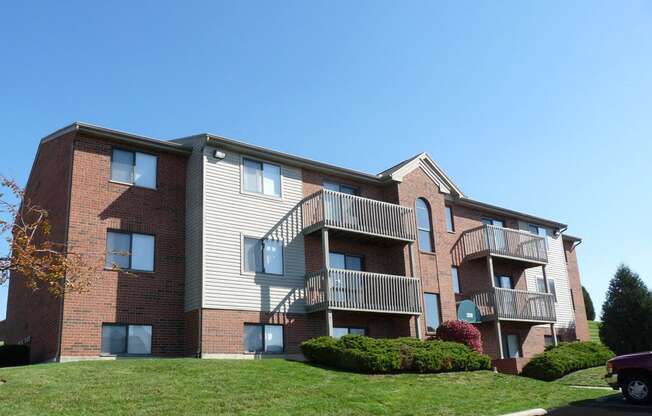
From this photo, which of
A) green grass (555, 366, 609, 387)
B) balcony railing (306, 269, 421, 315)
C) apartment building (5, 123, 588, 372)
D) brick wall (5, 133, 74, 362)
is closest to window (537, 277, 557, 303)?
apartment building (5, 123, 588, 372)

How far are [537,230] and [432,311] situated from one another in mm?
11573

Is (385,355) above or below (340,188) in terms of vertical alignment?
below

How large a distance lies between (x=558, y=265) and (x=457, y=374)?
709 inches

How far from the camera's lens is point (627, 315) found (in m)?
34.8

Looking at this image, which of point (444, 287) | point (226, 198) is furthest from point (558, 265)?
point (226, 198)

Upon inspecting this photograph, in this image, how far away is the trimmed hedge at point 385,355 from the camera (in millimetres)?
18141

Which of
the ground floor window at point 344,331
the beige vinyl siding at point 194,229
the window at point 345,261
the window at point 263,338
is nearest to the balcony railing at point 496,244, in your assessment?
the window at point 345,261

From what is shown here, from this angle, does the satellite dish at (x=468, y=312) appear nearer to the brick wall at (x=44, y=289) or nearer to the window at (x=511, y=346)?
the window at (x=511, y=346)

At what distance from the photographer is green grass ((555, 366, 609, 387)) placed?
844 inches

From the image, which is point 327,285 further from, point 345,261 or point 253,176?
point 253,176

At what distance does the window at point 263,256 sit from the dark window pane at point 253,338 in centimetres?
191

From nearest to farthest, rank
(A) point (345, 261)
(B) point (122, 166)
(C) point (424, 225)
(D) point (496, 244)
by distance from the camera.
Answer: (B) point (122, 166) < (A) point (345, 261) < (C) point (424, 225) < (D) point (496, 244)

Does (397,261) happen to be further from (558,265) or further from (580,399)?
(558,265)

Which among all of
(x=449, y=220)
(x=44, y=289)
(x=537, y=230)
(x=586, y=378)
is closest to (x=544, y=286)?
(x=537, y=230)
